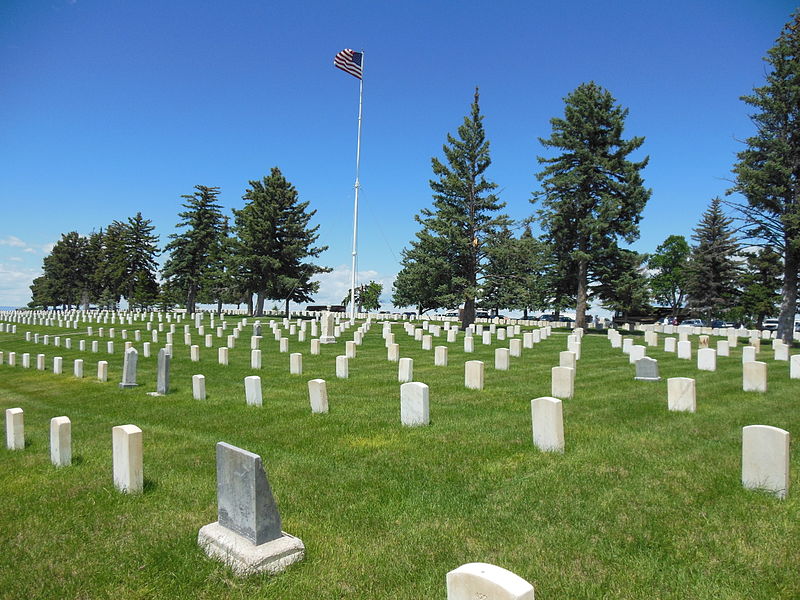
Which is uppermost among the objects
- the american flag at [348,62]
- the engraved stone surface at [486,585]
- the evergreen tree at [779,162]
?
the american flag at [348,62]

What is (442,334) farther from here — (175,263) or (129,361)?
(175,263)

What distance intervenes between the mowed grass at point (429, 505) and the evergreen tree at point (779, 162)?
21427 millimetres

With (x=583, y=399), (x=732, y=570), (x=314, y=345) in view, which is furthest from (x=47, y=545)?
(x=314, y=345)

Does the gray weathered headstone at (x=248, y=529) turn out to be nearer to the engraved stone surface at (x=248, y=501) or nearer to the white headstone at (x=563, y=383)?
the engraved stone surface at (x=248, y=501)

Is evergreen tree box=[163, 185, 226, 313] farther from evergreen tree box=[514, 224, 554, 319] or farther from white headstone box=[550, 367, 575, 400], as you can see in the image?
white headstone box=[550, 367, 575, 400]

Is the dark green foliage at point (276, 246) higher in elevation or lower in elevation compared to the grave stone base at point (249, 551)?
higher

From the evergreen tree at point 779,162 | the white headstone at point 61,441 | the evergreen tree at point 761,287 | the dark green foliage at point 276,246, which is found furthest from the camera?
the dark green foliage at point 276,246

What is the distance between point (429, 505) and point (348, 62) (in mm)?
29654

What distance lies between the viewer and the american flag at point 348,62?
29.8m

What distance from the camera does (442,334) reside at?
30500mm

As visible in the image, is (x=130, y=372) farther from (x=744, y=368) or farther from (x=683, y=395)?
(x=744, y=368)

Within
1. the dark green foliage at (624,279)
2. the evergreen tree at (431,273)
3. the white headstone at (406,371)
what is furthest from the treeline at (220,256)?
the white headstone at (406,371)

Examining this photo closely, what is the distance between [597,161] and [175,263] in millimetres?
49154

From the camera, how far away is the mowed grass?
3.70 metres
